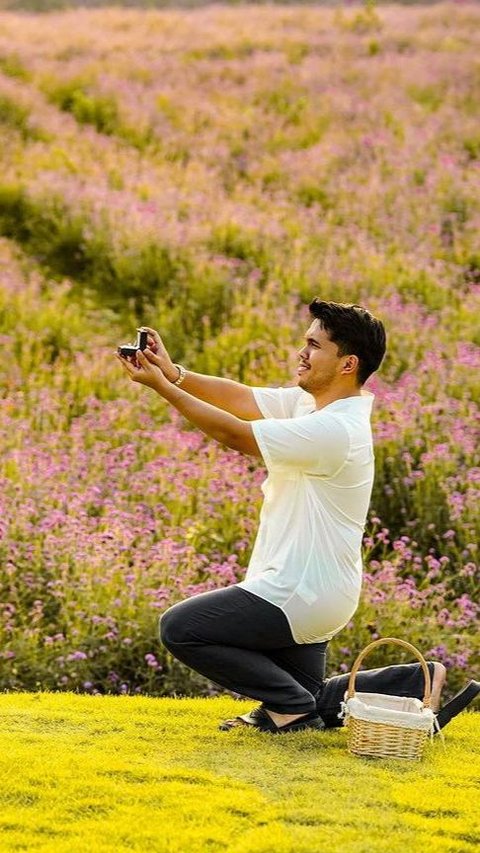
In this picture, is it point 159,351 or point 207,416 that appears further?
point 159,351

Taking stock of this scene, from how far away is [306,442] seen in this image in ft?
16.4

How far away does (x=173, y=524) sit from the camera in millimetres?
7488

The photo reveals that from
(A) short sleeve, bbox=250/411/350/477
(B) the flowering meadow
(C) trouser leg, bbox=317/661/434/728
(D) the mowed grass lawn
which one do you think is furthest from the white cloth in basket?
(B) the flowering meadow

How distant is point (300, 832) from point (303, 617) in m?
1.17

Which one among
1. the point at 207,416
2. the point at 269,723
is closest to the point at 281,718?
the point at 269,723

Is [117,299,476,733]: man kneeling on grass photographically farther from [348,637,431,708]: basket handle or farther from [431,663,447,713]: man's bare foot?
[431,663,447,713]: man's bare foot

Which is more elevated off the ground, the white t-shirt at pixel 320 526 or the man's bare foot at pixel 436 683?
the white t-shirt at pixel 320 526

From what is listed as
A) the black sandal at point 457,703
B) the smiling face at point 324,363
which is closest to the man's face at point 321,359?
the smiling face at point 324,363

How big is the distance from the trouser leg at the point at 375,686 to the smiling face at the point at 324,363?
3.78ft

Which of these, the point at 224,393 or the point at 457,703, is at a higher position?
the point at 224,393

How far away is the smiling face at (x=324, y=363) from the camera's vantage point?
207 inches

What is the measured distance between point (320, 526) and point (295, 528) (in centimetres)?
9

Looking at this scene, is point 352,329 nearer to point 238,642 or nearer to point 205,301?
point 238,642

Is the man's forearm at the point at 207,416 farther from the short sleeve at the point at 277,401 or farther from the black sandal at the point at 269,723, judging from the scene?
the black sandal at the point at 269,723
